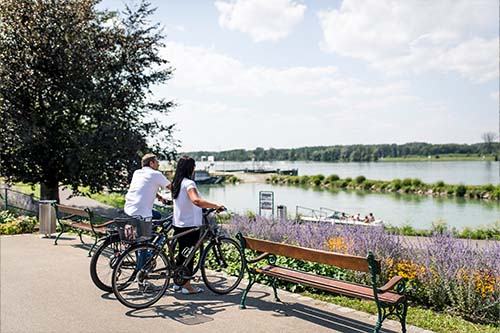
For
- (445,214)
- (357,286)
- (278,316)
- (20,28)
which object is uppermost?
(20,28)

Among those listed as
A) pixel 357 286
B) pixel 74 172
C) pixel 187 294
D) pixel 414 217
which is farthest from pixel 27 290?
pixel 414 217

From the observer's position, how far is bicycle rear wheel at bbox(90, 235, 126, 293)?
6250 mm

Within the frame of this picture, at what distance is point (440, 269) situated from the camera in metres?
6.00

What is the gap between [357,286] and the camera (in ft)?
17.0

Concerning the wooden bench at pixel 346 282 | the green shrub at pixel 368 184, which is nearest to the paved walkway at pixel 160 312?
the wooden bench at pixel 346 282

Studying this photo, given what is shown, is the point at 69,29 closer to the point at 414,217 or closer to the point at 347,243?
the point at 347,243

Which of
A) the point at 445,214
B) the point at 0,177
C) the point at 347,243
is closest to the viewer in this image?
the point at 347,243

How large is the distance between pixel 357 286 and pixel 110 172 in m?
13.6

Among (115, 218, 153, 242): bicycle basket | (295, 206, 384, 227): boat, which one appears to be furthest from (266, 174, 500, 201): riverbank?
(115, 218, 153, 242): bicycle basket

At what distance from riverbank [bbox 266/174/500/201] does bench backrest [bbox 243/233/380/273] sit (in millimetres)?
45454

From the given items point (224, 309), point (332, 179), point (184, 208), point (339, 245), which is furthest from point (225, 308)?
point (332, 179)

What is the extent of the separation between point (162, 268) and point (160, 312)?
62 centimetres

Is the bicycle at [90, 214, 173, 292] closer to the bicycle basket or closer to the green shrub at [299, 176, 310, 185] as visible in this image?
the bicycle basket

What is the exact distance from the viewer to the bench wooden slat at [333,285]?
4.78 m
